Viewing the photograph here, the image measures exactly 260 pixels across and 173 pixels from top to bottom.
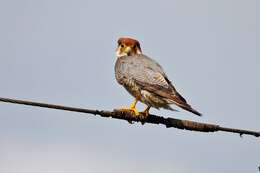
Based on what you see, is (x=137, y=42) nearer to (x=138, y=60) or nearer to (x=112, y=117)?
(x=138, y=60)

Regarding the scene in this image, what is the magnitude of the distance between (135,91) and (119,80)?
561mm

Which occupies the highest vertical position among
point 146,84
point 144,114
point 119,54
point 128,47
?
point 128,47

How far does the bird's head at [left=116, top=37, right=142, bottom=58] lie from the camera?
1541cm

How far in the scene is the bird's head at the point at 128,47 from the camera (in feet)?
50.5

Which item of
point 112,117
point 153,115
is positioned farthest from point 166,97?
point 112,117

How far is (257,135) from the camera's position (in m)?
10.9

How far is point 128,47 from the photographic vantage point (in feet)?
50.7

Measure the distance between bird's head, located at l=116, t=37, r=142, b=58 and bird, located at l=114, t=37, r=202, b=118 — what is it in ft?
1.44

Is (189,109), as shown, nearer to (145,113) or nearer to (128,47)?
(145,113)

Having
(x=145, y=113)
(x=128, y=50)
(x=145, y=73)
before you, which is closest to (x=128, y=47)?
(x=128, y=50)

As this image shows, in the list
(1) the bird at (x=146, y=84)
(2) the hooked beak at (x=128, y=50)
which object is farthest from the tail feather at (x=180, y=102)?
(2) the hooked beak at (x=128, y=50)

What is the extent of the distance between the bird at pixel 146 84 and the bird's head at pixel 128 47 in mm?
438

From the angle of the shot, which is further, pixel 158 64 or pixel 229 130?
pixel 158 64

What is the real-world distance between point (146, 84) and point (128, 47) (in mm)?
1975
